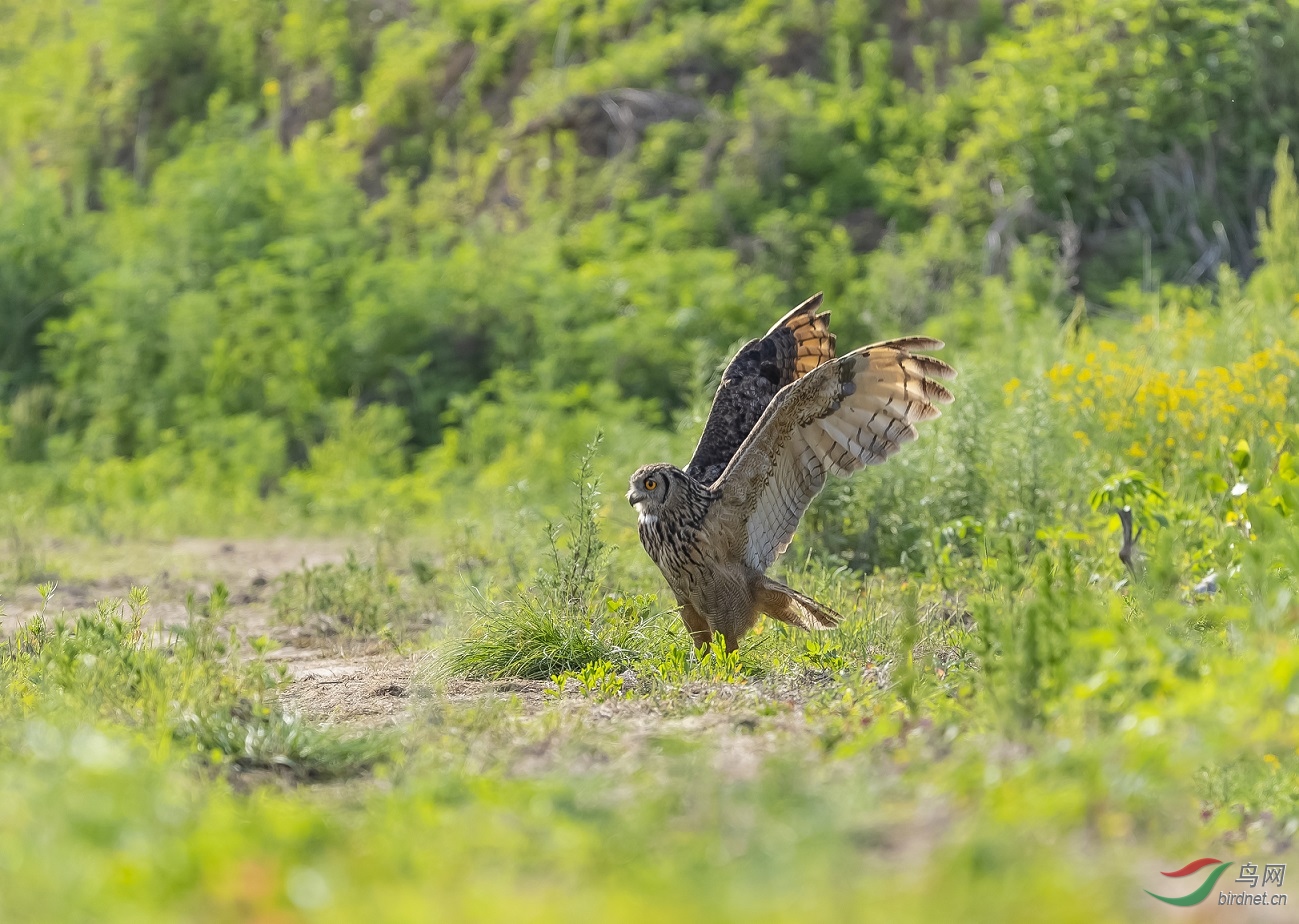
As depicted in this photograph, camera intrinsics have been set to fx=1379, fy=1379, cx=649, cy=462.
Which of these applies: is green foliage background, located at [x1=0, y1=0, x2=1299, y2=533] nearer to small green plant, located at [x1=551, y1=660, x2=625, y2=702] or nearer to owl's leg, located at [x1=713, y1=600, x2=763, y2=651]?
owl's leg, located at [x1=713, y1=600, x2=763, y2=651]

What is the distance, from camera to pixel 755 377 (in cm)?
621

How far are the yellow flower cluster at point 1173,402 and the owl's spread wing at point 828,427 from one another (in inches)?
109

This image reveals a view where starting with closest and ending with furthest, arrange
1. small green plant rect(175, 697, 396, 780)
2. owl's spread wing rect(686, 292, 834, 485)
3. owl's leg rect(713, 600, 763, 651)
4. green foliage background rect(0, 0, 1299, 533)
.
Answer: small green plant rect(175, 697, 396, 780), owl's leg rect(713, 600, 763, 651), owl's spread wing rect(686, 292, 834, 485), green foliage background rect(0, 0, 1299, 533)

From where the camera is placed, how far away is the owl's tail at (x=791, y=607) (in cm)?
538

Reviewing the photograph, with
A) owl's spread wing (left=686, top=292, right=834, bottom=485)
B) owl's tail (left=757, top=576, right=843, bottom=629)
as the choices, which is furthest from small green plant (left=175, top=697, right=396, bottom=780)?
owl's spread wing (left=686, top=292, right=834, bottom=485)

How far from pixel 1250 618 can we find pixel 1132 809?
0.84 m

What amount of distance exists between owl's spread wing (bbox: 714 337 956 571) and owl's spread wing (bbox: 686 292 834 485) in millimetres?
485

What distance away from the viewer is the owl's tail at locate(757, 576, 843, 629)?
5375 mm

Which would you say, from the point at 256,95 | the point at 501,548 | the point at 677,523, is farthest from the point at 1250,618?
the point at 256,95

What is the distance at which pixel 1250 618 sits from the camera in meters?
3.35

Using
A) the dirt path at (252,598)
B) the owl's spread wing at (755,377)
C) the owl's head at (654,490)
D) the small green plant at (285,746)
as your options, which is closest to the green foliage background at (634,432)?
the small green plant at (285,746)

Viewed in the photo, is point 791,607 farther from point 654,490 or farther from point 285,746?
point 285,746

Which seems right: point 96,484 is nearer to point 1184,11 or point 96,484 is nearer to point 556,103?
point 556,103

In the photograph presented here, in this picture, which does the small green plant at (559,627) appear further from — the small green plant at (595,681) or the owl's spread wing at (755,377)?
the owl's spread wing at (755,377)
